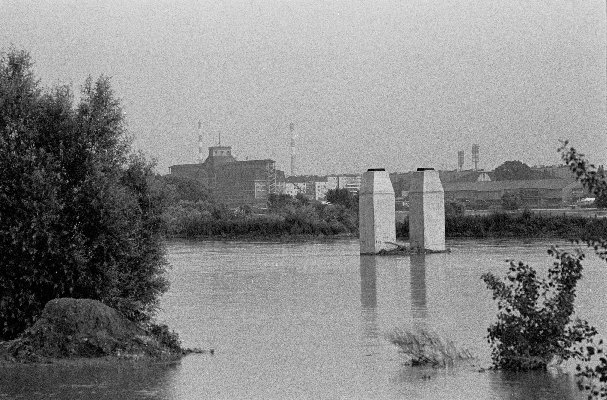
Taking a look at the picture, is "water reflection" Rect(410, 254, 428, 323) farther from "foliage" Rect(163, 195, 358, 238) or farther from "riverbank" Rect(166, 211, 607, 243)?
"foliage" Rect(163, 195, 358, 238)

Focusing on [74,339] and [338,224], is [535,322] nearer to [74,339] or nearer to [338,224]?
[74,339]

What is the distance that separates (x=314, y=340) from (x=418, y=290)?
33.0 feet

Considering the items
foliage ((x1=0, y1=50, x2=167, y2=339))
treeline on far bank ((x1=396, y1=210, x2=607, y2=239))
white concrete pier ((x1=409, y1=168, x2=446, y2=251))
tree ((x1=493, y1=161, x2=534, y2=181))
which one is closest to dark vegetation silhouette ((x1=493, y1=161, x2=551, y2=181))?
tree ((x1=493, y1=161, x2=534, y2=181))

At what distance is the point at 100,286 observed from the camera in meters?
15.0

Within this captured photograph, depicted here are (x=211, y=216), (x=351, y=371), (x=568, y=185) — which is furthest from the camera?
(x=568, y=185)

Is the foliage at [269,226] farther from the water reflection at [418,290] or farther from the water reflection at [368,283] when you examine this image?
the water reflection at [418,290]

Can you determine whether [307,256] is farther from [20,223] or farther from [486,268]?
[20,223]

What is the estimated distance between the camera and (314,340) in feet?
53.5

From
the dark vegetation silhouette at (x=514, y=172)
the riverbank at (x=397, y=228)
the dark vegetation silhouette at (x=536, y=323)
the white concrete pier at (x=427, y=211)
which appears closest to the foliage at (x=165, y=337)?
the dark vegetation silhouette at (x=536, y=323)

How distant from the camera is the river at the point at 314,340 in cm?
1188

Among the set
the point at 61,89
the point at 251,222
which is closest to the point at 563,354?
the point at 61,89

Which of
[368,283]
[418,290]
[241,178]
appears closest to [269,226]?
[368,283]

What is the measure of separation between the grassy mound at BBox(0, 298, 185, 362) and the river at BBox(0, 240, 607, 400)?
14.6 inches

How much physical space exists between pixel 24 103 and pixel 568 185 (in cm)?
9455
